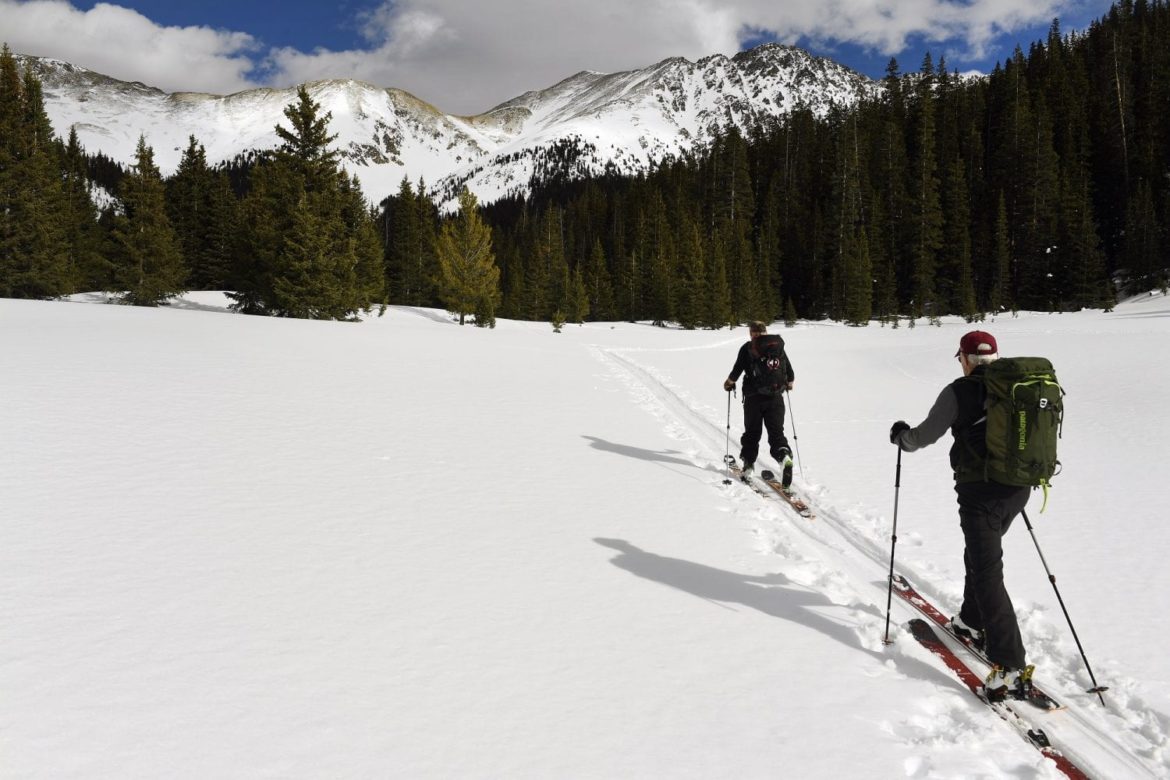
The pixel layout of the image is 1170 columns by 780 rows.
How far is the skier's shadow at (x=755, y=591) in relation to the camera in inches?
181

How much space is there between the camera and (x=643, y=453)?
10.1 m

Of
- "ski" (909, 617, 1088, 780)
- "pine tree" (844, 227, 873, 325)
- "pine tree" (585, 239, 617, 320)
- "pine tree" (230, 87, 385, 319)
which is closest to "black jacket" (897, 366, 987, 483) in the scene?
"ski" (909, 617, 1088, 780)

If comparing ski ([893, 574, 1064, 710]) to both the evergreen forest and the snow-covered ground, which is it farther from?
the evergreen forest

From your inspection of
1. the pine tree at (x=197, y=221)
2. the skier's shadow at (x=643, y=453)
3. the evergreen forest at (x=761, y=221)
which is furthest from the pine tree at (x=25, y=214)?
the skier's shadow at (x=643, y=453)

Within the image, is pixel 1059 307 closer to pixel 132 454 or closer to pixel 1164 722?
pixel 1164 722

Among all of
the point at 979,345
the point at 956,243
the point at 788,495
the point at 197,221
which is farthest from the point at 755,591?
the point at 956,243

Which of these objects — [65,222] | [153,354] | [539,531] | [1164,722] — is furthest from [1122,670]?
[65,222]

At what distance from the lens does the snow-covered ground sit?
3148mm

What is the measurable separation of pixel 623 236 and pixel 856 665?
86.3 m

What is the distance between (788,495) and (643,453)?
270cm

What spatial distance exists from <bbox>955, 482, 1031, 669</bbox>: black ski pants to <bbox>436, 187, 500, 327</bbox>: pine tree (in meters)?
40.8

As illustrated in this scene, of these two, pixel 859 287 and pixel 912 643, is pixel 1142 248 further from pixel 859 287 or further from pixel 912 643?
pixel 912 643

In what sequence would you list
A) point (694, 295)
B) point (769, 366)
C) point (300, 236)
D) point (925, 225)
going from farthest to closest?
point (925, 225), point (694, 295), point (300, 236), point (769, 366)

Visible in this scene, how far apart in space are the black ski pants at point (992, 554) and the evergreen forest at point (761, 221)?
97.0 ft
